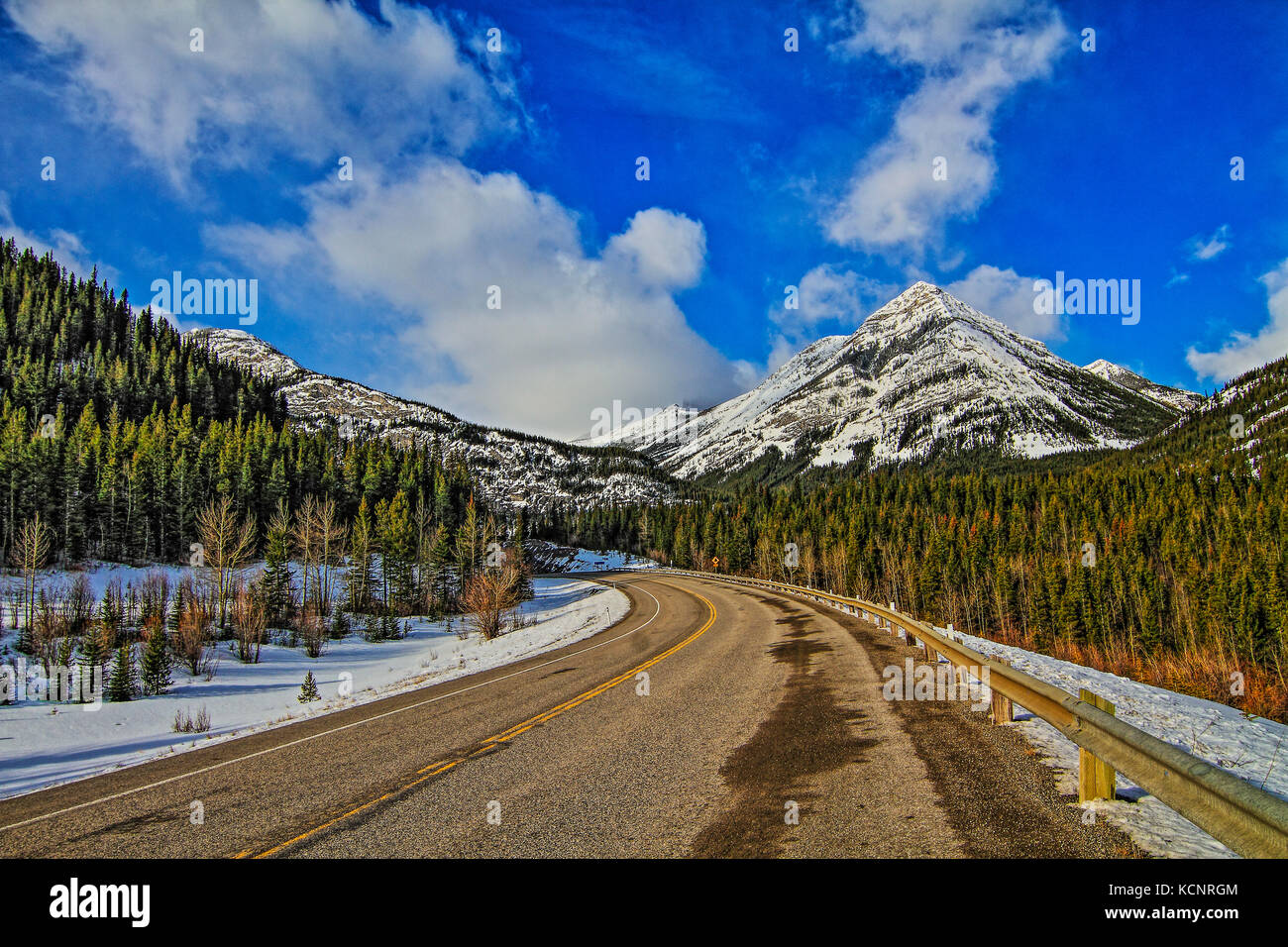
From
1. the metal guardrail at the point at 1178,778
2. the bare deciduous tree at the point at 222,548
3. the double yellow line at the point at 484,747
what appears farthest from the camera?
the bare deciduous tree at the point at 222,548

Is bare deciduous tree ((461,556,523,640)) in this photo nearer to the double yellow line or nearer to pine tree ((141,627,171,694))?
pine tree ((141,627,171,694))

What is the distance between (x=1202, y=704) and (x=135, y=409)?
15973cm

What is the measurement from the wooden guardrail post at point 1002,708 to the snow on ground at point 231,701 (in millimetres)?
13018

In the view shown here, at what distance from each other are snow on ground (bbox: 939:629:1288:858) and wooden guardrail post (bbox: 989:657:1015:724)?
0.14 meters

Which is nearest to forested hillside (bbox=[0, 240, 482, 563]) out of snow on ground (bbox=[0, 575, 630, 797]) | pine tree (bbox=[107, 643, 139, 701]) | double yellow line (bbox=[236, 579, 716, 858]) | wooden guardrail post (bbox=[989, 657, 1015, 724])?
snow on ground (bbox=[0, 575, 630, 797])

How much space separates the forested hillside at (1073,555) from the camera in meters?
48.7

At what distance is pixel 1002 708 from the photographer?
6.89 m

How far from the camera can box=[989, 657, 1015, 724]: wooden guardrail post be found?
6812 mm

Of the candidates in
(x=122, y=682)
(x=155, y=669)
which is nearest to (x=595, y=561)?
(x=155, y=669)

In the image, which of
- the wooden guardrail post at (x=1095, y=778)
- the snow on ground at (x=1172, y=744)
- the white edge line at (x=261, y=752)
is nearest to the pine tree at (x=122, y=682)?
the white edge line at (x=261, y=752)

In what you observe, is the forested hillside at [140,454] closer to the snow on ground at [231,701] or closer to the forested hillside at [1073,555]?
the snow on ground at [231,701]
